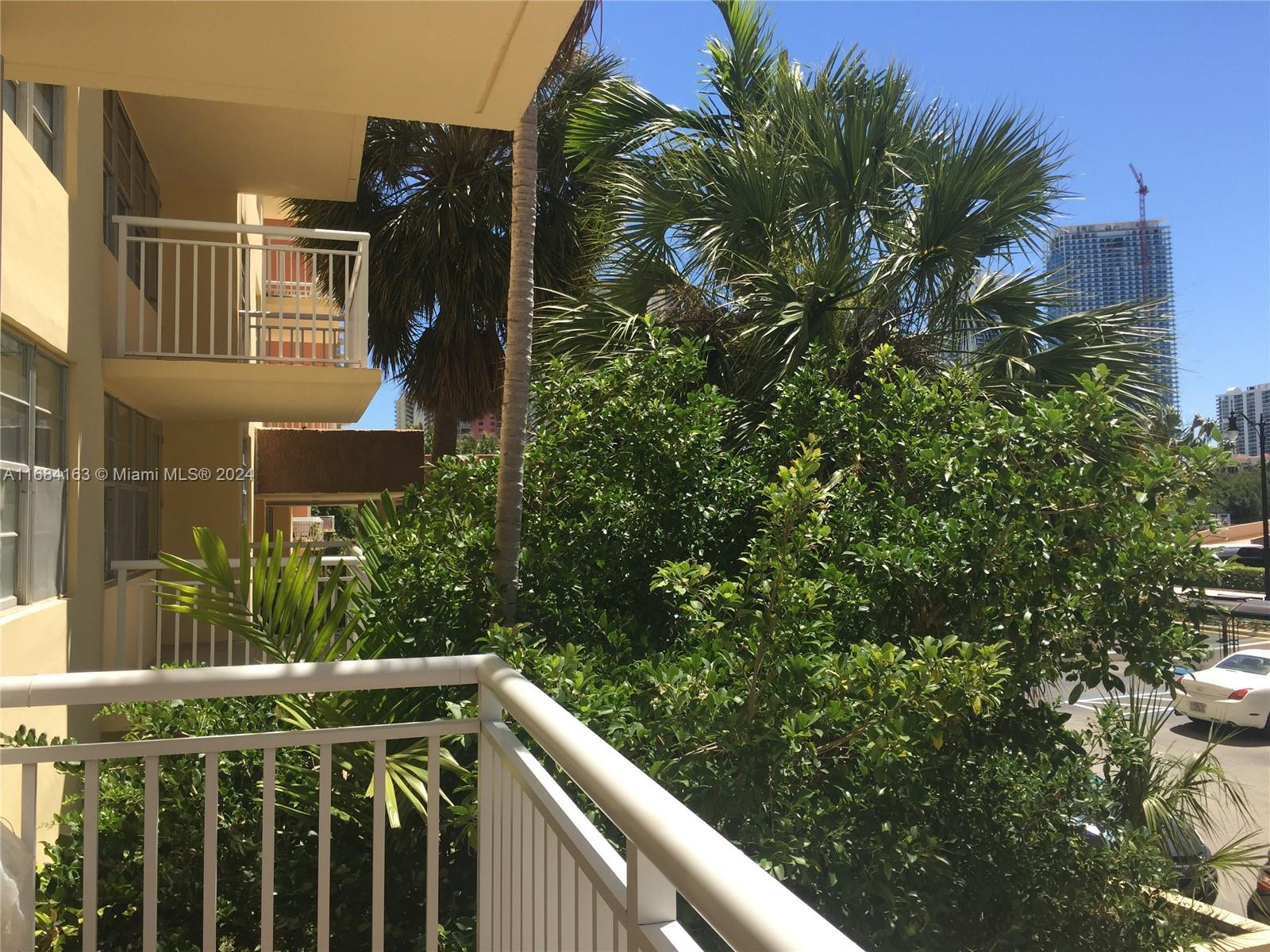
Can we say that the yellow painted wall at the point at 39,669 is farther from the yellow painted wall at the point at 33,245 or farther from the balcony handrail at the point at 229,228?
the balcony handrail at the point at 229,228

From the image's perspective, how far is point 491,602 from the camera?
12.8 feet

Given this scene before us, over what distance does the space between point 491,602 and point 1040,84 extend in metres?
4.65

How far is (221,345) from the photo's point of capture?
9.08 metres

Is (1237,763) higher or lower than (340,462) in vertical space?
lower

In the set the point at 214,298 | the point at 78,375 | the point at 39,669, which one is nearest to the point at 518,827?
the point at 39,669

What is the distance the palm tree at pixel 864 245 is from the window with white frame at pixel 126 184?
3836 millimetres

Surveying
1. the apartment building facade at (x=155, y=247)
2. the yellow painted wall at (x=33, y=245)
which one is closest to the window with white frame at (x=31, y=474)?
the apartment building facade at (x=155, y=247)

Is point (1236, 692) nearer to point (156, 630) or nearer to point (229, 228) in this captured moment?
point (156, 630)

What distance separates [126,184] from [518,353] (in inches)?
226

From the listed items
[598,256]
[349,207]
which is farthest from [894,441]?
[349,207]

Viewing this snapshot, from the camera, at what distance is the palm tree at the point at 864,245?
5.95m

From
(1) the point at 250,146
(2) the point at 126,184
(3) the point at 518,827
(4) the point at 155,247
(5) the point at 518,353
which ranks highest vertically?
(1) the point at 250,146

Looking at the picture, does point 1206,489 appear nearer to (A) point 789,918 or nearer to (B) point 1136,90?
(A) point 789,918

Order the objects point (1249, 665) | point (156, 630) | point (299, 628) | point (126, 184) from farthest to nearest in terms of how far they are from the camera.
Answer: point (1249, 665) < point (156, 630) < point (126, 184) < point (299, 628)
